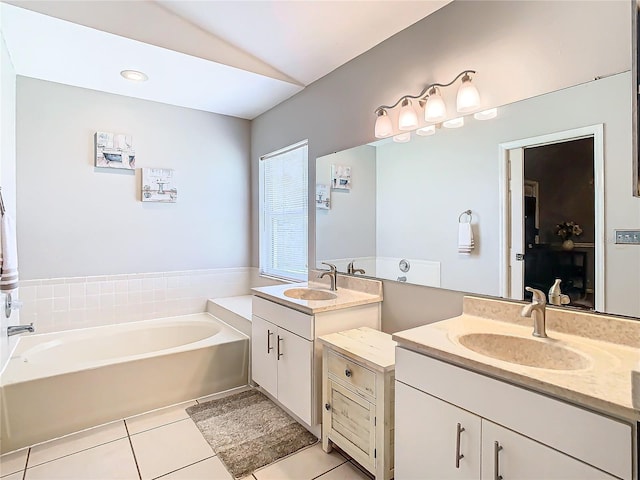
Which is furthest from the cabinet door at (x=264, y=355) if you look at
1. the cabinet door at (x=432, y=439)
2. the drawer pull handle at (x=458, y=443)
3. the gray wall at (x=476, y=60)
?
the drawer pull handle at (x=458, y=443)

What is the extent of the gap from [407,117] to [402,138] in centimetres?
13

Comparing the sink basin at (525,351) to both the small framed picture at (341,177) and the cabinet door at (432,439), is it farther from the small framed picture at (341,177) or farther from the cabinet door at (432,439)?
the small framed picture at (341,177)

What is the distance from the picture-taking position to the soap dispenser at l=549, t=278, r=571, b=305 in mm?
1453

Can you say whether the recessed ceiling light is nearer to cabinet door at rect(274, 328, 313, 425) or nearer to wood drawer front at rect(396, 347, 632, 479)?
cabinet door at rect(274, 328, 313, 425)

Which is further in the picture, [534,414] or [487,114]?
[487,114]

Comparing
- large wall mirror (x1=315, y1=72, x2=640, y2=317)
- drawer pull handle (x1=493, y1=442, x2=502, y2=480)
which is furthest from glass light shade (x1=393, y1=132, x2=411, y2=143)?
drawer pull handle (x1=493, y1=442, x2=502, y2=480)

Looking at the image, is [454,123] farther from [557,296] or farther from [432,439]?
[432,439]

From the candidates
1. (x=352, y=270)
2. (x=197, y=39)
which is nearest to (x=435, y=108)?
(x=352, y=270)

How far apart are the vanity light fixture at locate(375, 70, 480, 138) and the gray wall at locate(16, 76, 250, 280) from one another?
81.9 inches

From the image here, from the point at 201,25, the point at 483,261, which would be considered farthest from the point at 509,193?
the point at 201,25

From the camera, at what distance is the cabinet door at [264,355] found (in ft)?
7.72

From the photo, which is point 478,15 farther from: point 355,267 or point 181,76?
point 181,76

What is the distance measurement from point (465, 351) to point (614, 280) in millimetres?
657

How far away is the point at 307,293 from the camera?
258cm
